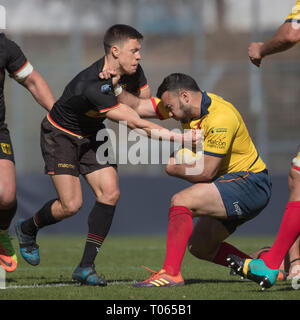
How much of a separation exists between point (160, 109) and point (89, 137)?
0.71 metres

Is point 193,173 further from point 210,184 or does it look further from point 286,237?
point 286,237

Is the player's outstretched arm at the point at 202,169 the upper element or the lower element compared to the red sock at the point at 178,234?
upper

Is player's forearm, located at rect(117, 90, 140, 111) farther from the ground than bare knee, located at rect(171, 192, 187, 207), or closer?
farther from the ground

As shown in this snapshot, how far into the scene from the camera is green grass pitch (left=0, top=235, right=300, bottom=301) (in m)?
5.41

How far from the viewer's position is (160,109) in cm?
683

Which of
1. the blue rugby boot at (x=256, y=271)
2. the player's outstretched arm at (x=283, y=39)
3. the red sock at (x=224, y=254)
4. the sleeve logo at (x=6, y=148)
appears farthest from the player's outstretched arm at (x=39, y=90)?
the blue rugby boot at (x=256, y=271)

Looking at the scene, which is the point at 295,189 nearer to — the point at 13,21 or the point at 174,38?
the point at 13,21

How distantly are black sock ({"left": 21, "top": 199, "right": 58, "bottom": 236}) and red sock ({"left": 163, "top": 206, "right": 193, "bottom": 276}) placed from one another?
1.48 m

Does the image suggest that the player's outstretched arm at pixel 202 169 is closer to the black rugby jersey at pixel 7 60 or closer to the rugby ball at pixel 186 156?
the rugby ball at pixel 186 156

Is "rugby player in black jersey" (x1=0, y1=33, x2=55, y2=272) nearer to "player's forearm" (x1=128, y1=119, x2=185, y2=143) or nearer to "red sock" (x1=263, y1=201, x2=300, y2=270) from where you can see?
"player's forearm" (x1=128, y1=119, x2=185, y2=143)

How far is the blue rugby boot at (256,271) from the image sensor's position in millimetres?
5422

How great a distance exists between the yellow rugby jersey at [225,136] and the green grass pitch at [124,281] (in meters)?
1.02

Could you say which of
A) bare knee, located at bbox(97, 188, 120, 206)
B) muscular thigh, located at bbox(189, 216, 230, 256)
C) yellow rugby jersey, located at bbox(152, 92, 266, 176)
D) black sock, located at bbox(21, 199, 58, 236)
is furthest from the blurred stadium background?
yellow rugby jersey, located at bbox(152, 92, 266, 176)

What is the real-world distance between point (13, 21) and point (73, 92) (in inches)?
440
